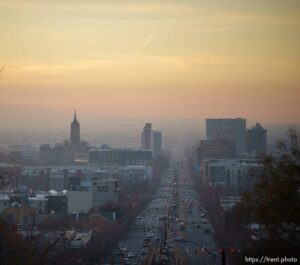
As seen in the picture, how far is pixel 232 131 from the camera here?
171 ft

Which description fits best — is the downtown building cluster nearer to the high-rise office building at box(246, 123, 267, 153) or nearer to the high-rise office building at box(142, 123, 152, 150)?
the high-rise office building at box(246, 123, 267, 153)

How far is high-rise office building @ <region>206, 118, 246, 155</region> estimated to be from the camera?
50.3 m

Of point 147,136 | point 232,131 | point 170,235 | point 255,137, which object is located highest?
point 232,131

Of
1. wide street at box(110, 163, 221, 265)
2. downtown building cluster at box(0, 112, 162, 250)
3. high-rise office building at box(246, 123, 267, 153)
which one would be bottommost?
wide street at box(110, 163, 221, 265)

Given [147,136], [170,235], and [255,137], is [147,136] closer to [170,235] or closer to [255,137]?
[255,137]

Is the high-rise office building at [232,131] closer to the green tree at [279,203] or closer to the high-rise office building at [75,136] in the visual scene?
the high-rise office building at [75,136]

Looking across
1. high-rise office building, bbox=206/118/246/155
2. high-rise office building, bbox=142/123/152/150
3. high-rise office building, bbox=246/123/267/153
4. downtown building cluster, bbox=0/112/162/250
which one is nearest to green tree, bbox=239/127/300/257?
downtown building cluster, bbox=0/112/162/250

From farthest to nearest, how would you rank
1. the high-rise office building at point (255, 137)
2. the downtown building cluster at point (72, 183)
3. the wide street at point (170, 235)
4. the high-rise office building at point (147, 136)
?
the high-rise office building at point (147, 136)
the high-rise office building at point (255, 137)
the downtown building cluster at point (72, 183)
the wide street at point (170, 235)

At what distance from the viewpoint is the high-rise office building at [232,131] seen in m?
50.3

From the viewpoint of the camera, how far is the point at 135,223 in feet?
58.1

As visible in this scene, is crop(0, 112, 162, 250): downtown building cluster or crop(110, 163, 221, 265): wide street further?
crop(0, 112, 162, 250): downtown building cluster

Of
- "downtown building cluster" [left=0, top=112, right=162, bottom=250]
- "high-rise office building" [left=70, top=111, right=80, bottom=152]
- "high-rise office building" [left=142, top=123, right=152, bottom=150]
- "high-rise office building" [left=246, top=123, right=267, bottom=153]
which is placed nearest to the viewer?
"downtown building cluster" [left=0, top=112, right=162, bottom=250]

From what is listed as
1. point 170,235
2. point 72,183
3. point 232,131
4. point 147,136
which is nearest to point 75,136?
point 147,136

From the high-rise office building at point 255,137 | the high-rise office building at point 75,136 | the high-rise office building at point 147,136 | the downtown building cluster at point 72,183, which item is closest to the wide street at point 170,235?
Answer: the downtown building cluster at point 72,183
